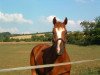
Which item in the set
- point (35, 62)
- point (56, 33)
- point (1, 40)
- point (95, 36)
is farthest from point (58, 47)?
point (1, 40)

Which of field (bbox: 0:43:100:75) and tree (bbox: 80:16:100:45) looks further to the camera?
tree (bbox: 80:16:100:45)

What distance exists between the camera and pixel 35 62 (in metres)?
9.20

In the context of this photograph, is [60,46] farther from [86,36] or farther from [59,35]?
[86,36]

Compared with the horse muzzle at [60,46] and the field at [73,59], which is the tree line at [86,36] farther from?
the horse muzzle at [60,46]

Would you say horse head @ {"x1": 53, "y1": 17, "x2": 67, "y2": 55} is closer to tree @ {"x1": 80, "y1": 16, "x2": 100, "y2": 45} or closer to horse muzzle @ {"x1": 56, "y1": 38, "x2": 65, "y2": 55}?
horse muzzle @ {"x1": 56, "y1": 38, "x2": 65, "y2": 55}

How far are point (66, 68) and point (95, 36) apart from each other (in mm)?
86947

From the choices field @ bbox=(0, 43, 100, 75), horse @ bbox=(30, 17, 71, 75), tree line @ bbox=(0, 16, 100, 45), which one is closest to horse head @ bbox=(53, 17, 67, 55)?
horse @ bbox=(30, 17, 71, 75)

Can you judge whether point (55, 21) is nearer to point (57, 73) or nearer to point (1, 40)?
point (57, 73)

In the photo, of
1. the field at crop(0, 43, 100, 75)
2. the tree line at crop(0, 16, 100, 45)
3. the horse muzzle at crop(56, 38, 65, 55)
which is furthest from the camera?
the tree line at crop(0, 16, 100, 45)

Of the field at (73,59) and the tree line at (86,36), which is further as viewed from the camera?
the tree line at (86,36)

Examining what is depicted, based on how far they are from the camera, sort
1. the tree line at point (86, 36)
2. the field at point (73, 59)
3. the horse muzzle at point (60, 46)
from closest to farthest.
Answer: the horse muzzle at point (60, 46) → the field at point (73, 59) → the tree line at point (86, 36)

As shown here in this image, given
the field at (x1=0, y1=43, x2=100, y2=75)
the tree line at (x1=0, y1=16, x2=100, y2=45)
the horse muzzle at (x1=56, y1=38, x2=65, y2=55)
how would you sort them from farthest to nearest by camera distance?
the tree line at (x1=0, y1=16, x2=100, y2=45) < the field at (x1=0, y1=43, x2=100, y2=75) < the horse muzzle at (x1=56, y1=38, x2=65, y2=55)

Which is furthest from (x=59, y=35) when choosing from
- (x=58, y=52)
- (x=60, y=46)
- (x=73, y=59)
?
(x=73, y=59)

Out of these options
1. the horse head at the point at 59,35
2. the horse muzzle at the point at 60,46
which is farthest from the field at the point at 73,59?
the horse muzzle at the point at 60,46
